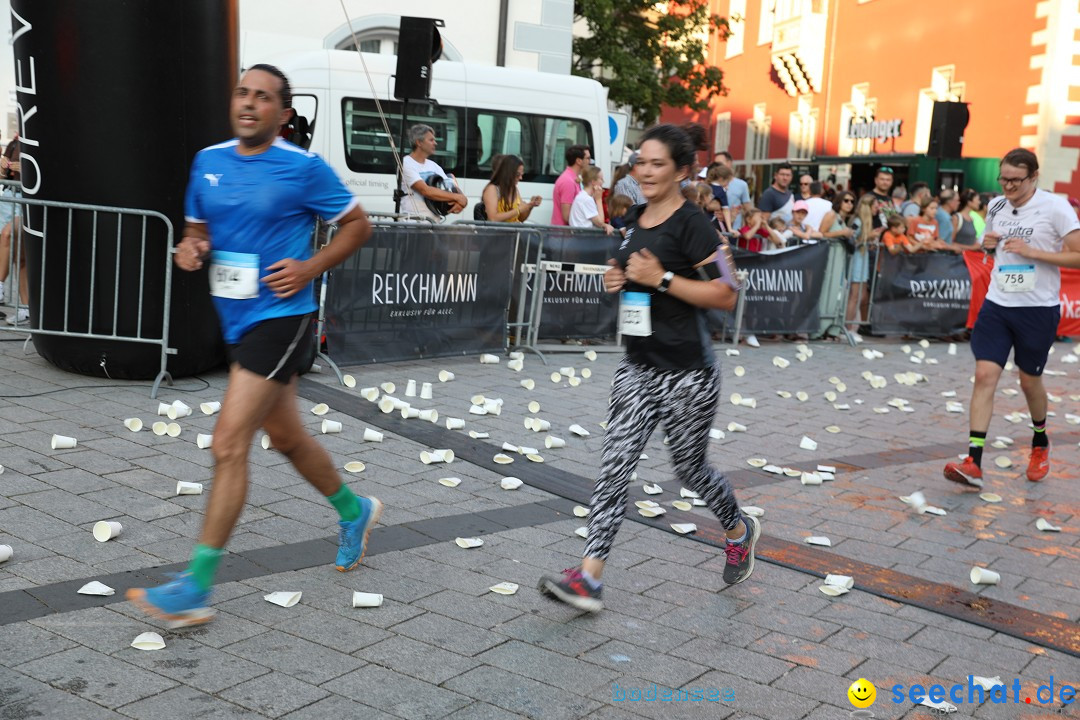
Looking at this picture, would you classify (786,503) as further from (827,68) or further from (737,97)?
(737,97)

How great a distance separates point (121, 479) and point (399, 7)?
1438 centimetres

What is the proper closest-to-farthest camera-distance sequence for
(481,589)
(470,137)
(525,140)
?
(481,589) → (470,137) → (525,140)

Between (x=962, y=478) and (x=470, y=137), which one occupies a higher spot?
(x=470, y=137)

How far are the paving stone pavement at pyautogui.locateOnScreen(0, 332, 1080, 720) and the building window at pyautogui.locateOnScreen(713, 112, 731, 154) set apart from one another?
114ft

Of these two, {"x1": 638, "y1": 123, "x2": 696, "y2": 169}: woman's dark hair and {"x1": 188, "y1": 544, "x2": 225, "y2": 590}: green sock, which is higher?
{"x1": 638, "y1": 123, "x2": 696, "y2": 169}: woman's dark hair

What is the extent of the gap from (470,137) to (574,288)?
5.62 meters

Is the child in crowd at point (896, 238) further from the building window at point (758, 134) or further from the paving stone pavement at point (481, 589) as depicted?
the building window at point (758, 134)

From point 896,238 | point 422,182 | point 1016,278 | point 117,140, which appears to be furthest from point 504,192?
point 1016,278

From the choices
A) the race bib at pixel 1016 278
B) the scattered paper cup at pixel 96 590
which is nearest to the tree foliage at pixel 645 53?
the race bib at pixel 1016 278

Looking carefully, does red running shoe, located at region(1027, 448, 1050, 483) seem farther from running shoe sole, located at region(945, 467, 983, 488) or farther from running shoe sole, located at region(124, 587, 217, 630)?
running shoe sole, located at region(124, 587, 217, 630)

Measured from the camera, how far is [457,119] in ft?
50.9

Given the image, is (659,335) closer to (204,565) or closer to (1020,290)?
(204,565)

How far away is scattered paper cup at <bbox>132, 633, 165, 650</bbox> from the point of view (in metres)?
3.63

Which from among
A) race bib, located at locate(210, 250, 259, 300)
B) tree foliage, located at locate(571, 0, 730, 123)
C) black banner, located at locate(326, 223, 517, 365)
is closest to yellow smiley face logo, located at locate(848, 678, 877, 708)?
race bib, located at locate(210, 250, 259, 300)
